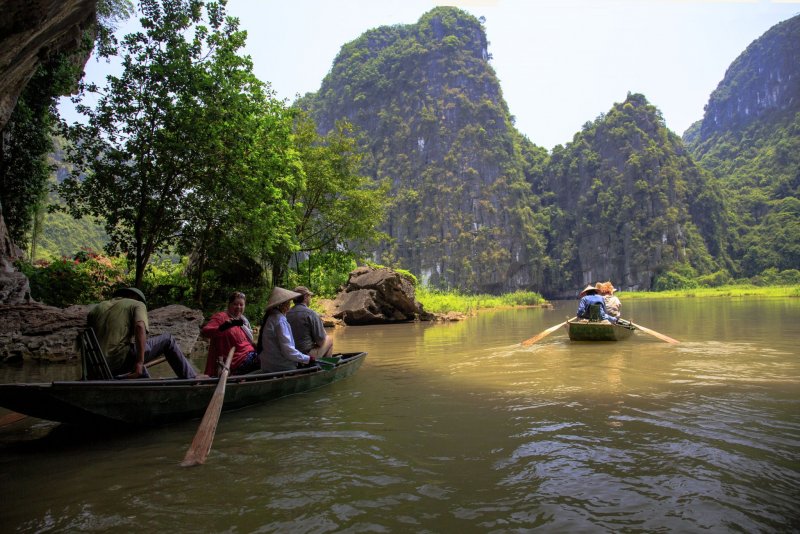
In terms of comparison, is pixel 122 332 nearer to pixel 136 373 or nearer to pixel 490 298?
pixel 136 373

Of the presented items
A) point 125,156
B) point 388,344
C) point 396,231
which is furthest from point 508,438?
point 396,231

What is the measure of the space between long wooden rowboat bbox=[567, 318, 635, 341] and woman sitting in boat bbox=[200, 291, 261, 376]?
23.1 feet

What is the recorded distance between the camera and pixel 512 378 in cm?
698

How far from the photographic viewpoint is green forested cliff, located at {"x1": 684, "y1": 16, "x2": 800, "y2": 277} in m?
72.2

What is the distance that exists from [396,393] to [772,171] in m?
99.6

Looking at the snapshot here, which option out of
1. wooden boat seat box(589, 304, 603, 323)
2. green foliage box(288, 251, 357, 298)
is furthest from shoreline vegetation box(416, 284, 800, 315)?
wooden boat seat box(589, 304, 603, 323)

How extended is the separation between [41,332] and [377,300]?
1193 centimetres

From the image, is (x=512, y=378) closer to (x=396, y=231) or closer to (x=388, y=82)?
(x=396, y=231)

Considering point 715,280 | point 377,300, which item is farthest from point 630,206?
point 377,300

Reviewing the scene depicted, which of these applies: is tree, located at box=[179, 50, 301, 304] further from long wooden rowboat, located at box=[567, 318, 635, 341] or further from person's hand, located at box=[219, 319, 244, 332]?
long wooden rowboat, located at box=[567, 318, 635, 341]

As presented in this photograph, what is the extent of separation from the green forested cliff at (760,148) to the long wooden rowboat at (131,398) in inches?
3250

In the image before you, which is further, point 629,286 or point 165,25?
point 629,286

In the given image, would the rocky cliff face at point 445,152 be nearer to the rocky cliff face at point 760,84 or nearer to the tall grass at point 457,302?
the tall grass at point 457,302

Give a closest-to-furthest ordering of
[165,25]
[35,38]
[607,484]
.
Answer: [607,484], [35,38], [165,25]
